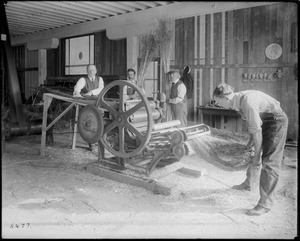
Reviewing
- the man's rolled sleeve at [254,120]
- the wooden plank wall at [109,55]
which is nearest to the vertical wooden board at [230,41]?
the wooden plank wall at [109,55]

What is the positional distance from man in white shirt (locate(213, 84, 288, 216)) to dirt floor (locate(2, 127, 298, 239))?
0.24 metres

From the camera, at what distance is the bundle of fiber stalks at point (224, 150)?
415 cm

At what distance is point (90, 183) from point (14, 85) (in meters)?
2.51

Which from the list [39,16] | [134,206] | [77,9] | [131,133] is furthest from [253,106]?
[39,16]

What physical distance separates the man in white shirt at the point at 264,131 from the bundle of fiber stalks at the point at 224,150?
0.52 m

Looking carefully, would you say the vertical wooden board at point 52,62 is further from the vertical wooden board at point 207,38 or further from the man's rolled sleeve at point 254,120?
the man's rolled sleeve at point 254,120

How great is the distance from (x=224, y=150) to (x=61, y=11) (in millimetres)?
6351

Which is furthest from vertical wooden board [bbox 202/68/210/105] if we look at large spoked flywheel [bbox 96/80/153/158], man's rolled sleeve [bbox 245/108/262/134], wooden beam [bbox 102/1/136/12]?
man's rolled sleeve [bbox 245/108/262/134]

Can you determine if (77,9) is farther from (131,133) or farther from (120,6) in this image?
(131,133)

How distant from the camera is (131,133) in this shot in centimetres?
457

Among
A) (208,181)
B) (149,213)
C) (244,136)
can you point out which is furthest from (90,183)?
(244,136)

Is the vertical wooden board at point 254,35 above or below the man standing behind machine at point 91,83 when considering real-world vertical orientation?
above

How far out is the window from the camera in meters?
10.9

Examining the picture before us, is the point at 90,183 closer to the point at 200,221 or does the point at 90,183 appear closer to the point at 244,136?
the point at 200,221
